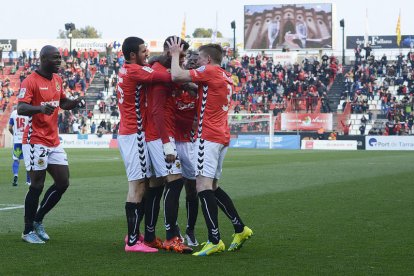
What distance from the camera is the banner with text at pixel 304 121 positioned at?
5331 cm

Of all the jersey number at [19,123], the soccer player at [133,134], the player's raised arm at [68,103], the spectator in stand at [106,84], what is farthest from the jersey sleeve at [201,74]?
Answer: the spectator in stand at [106,84]

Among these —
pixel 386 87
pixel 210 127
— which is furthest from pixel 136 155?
pixel 386 87

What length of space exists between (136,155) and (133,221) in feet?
2.39

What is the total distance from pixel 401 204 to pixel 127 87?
24.1 ft

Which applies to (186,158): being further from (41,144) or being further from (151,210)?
(41,144)

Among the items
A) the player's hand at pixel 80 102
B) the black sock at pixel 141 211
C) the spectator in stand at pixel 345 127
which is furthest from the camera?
the spectator in stand at pixel 345 127

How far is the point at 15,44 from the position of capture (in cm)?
8131

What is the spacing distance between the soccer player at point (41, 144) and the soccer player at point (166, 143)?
133 cm

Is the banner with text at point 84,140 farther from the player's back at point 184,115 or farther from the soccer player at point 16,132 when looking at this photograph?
the player's back at point 184,115

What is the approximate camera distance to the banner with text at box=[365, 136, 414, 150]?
4850 cm

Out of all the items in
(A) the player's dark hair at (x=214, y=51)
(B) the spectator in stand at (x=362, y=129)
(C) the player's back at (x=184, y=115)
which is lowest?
(B) the spectator in stand at (x=362, y=129)

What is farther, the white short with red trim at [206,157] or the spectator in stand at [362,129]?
the spectator in stand at [362,129]

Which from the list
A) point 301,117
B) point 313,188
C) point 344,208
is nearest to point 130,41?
point 344,208

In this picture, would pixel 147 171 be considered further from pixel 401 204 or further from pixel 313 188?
pixel 313 188
